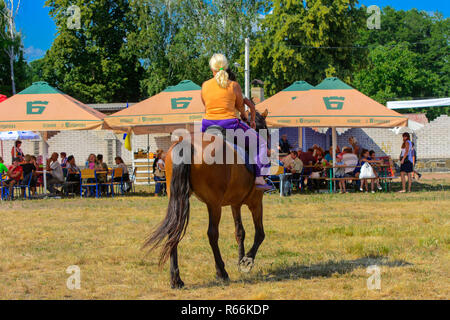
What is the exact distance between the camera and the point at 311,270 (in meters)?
6.90

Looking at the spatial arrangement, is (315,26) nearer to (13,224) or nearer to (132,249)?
(13,224)

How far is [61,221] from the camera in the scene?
12.5 metres

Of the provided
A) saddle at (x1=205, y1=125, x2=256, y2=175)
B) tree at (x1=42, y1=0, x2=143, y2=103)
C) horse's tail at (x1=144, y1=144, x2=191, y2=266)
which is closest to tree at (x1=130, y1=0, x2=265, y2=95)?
tree at (x1=42, y1=0, x2=143, y2=103)

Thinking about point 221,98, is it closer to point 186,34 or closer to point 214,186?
point 214,186

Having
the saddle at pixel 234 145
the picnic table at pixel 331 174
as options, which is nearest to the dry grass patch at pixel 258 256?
the saddle at pixel 234 145

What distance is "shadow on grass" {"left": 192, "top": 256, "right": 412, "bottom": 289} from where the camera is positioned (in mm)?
6531

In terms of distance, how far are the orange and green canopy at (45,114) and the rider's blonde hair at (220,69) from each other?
10469mm

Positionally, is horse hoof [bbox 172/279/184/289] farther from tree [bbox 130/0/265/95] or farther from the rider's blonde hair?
tree [bbox 130/0/265/95]

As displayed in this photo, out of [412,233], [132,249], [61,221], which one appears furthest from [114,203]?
[412,233]

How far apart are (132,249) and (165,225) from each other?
281 cm

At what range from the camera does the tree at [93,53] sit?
1887 inches

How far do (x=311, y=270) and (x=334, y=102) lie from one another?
11427 millimetres

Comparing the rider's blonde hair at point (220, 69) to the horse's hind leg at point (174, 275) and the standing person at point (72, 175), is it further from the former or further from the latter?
the standing person at point (72, 175)

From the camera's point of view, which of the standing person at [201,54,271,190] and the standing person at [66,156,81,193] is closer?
the standing person at [201,54,271,190]
